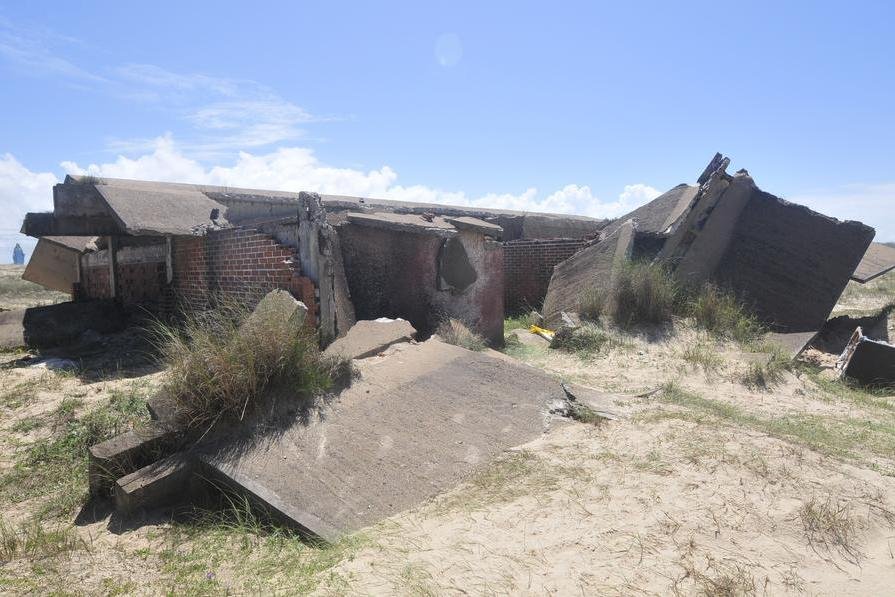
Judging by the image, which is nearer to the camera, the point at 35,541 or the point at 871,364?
the point at 35,541

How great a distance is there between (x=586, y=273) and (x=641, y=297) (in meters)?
1.86

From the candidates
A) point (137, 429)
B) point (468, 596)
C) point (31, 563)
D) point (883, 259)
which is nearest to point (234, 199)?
point (137, 429)

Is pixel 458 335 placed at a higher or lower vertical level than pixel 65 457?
higher

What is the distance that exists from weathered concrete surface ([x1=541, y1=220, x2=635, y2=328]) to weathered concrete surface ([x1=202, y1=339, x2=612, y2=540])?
16.2ft

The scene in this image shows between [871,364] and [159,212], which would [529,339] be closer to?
[871,364]

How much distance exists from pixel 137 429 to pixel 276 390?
3.55 feet

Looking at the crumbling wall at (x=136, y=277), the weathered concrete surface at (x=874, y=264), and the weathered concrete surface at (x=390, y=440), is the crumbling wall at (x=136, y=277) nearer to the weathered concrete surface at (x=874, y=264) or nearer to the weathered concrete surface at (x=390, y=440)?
the weathered concrete surface at (x=390, y=440)

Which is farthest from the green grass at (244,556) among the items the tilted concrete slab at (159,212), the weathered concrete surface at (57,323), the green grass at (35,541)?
the weathered concrete surface at (57,323)

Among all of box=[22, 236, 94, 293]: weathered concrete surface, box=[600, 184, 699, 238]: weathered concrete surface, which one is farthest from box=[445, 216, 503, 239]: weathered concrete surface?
box=[22, 236, 94, 293]: weathered concrete surface

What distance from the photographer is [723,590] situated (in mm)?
2455

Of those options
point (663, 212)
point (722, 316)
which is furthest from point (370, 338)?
point (663, 212)

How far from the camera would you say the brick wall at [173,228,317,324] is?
246 inches

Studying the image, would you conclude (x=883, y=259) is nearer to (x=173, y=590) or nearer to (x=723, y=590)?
(x=723, y=590)

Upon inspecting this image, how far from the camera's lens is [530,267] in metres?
13.3
